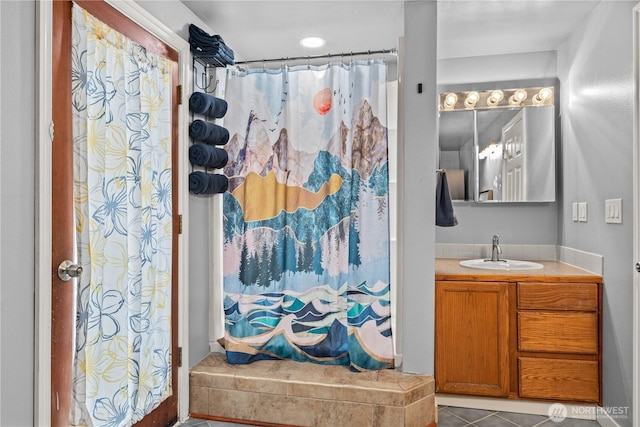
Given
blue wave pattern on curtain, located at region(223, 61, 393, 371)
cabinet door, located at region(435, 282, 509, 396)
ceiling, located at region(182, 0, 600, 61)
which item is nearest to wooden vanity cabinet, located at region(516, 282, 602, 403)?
cabinet door, located at region(435, 282, 509, 396)

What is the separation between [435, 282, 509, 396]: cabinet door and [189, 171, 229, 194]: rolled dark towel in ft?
4.91

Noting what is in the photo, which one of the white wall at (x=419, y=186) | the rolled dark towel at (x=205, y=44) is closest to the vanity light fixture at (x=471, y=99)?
the white wall at (x=419, y=186)

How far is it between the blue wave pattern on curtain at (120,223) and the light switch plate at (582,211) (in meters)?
2.50

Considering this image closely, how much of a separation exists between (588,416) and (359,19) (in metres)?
2.76

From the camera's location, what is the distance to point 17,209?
134 centimetres

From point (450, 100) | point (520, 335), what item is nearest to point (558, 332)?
point (520, 335)

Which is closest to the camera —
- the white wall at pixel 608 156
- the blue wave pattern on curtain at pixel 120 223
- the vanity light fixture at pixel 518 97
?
the blue wave pattern on curtain at pixel 120 223

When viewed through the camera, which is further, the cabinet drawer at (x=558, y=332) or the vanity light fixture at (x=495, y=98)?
the vanity light fixture at (x=495, y=98)

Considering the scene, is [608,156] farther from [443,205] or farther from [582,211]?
[443,205]

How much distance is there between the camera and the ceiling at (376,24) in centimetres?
240

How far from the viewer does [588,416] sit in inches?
95.5

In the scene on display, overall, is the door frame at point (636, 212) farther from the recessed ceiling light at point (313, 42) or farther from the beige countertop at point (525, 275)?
the recessed ceiling light at point (313, 42)

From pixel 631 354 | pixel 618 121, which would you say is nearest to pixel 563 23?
pixel 618 121

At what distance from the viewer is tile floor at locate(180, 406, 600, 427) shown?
7.68ft
